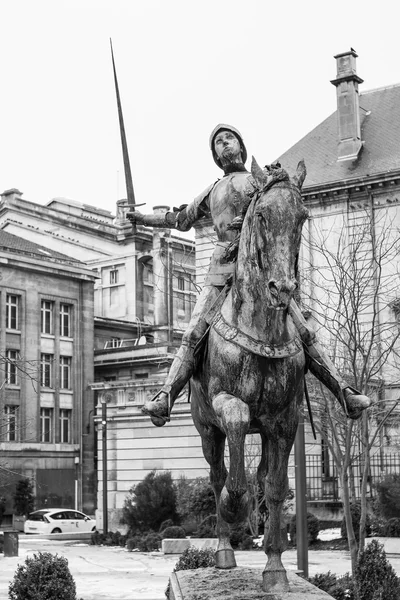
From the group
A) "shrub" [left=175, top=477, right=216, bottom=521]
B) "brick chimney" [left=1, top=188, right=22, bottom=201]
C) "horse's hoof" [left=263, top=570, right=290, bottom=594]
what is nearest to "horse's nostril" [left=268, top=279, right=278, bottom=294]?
"horse's hoof" [left=263, top=570, right=290, bottom=594]

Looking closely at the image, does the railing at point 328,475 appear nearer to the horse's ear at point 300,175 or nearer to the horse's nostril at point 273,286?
the horse's ear at point 300,175

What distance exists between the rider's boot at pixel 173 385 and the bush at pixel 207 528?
944 inches

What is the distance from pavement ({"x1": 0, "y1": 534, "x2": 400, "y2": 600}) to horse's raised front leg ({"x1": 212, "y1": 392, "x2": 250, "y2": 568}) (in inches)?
431

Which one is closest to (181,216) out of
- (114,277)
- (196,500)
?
(196,500)

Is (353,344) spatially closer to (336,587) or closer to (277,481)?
(336,587)

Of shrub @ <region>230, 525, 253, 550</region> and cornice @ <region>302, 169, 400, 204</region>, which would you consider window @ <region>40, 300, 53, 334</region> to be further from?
shrub @ <region>230, 525, 253, 550</region>

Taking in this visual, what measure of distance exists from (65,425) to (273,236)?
53579 mm

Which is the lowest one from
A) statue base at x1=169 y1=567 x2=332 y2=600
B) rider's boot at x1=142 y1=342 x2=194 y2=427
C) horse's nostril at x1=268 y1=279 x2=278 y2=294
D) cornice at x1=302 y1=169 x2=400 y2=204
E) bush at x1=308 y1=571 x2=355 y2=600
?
bush at x1=308 y1=571 x2=355 y2=600

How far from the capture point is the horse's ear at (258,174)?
22.7ft

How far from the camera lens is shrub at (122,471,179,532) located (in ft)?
119

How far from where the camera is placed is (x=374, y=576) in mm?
12289

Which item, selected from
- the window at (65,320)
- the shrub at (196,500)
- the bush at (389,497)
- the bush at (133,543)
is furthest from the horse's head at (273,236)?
the window at (65,320)

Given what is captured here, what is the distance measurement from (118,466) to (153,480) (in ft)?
17.4

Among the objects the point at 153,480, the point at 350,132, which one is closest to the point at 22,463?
the point at 153,480
